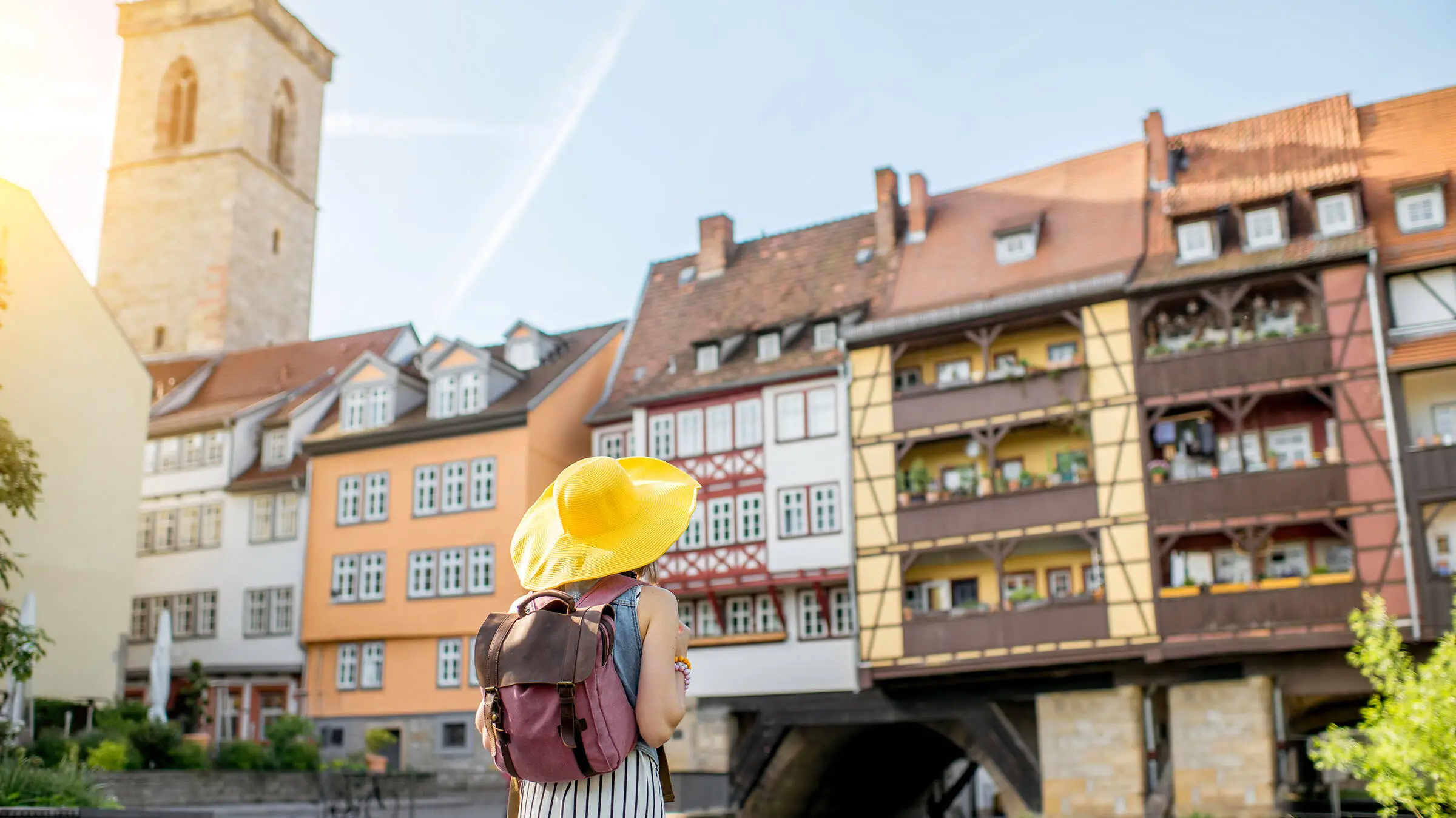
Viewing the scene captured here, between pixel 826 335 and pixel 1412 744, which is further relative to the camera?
pixel 826 335

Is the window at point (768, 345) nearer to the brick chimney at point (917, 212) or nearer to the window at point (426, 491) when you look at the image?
the brick chimney at point (917, 212)

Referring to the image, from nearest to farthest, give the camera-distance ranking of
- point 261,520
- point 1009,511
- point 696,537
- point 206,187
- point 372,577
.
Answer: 1. point 1009,511
2. point 696,537
3. point 372,577
4. point 261,520
5. point 206,187

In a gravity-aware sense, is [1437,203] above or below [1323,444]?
above

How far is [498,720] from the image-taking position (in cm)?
292

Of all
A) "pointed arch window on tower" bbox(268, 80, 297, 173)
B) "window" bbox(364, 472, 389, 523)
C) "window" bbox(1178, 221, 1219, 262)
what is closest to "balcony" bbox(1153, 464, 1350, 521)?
"window" bbox(1178, 221, 1219, 262)

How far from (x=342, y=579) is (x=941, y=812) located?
15.8m

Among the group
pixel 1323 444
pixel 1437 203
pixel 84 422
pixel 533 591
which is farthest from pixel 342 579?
pixel 533 591

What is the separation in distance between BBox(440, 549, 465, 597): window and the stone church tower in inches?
711

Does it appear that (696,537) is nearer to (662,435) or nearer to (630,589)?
(662,435)

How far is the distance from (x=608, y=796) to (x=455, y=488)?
3122 centimetres

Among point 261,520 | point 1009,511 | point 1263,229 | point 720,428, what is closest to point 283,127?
point 261,520

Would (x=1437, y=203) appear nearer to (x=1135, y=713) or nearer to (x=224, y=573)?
(x=1135, y=713)

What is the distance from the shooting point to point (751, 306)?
33.0 m

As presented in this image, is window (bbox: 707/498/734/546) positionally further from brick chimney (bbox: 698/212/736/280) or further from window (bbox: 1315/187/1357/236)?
window (bbox: 1315/187/1357/236)
